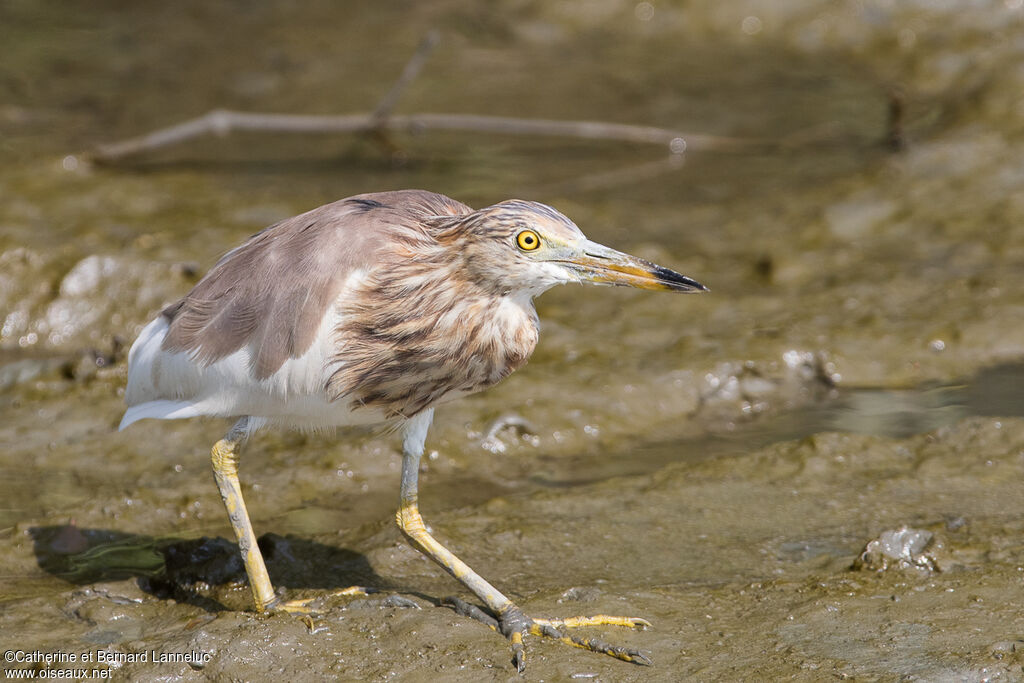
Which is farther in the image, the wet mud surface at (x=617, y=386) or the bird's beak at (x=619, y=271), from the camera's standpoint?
the wet mud surface at (x=617, y=386)

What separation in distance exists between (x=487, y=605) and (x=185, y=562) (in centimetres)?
116

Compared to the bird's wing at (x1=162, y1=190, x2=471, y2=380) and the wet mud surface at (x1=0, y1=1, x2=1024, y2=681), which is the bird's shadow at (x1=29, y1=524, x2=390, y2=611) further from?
the bird's wing at (x1=162, y1=190, x2=471, y2=380)

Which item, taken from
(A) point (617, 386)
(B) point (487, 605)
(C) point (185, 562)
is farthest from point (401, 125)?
(B) point (487, 605)

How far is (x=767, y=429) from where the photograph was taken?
5.05 m

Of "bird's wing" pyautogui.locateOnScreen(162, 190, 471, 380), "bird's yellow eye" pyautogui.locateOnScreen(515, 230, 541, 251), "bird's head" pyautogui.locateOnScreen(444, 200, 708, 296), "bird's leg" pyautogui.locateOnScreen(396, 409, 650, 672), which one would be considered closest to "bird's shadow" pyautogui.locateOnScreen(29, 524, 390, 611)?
"bird's leg" pyautogui.locateOnScreen(396, 409, 650, 672)

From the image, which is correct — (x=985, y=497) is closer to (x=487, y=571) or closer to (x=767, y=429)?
(x=767, y=429)

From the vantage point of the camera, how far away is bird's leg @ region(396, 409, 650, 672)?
341cm

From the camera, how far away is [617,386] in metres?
5.30

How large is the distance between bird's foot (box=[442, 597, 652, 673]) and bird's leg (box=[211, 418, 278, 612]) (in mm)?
680

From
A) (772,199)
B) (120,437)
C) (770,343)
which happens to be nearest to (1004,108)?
(772,199)

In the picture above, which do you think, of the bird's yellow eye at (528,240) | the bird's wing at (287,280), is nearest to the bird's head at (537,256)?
the bird's yellow eye at (528,240)

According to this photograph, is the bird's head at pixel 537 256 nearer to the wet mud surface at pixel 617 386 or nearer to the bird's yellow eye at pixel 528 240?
the bird's yellow eye at pixel 528 240

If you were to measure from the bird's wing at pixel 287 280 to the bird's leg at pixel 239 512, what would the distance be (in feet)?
0.95

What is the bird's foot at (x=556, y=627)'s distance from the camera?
132 inches
